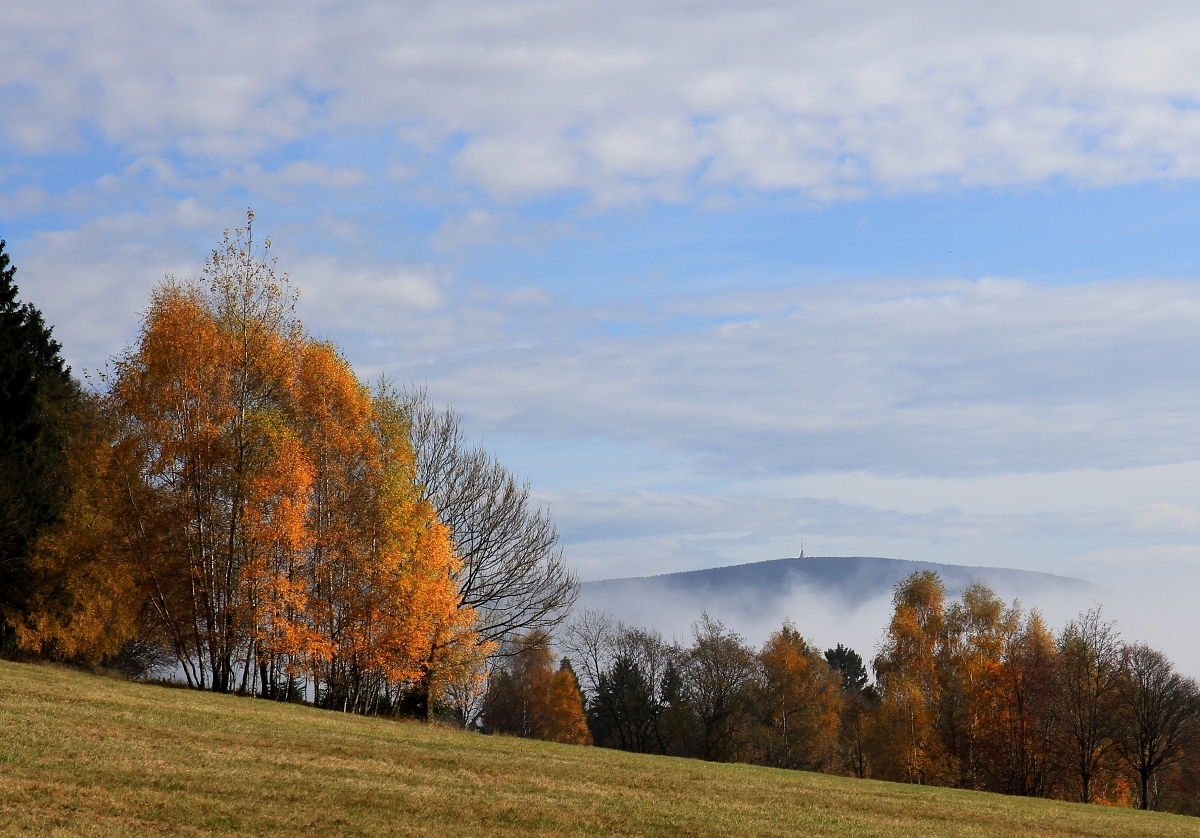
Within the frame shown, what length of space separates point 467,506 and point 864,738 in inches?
1769

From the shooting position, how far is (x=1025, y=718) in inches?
2324

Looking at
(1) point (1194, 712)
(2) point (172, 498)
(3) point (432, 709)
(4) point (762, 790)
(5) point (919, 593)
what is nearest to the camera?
(4) point (762, 790)

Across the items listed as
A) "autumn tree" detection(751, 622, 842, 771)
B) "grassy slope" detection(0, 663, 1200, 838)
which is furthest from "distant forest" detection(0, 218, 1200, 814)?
"autumn tree" detection(751, 622, 842, 771)

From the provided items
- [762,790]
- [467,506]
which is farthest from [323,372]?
[762,790]

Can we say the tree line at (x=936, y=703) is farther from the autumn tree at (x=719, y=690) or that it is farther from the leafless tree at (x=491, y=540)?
the leafless tree at (x=491, y=540)

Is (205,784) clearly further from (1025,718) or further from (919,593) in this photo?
(919,593)

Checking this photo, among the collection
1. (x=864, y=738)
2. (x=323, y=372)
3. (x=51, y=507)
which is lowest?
(x=864, y=738)

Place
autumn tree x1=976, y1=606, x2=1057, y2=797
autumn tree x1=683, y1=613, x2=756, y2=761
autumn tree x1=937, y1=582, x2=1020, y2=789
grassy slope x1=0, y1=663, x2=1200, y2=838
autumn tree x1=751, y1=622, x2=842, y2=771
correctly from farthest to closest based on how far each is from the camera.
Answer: autumn tree x1=751, y1=622, x2=842, y2=771 < autumn tree x1=683, y1=613, x2=756, y2=761 < autumn tree x1=937, y1=582, x2=1020, y2=789 < autumn tree x1=976, y1=606, x2=1057, y2=797 < grassy slope x1=0, y1=663, x2=1200, y2=838

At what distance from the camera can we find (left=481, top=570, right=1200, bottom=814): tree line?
5647cm

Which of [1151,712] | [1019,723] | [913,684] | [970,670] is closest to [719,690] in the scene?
[913,684]

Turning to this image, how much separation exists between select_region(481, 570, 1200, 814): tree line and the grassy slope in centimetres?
2962

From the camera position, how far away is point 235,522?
36781 mm

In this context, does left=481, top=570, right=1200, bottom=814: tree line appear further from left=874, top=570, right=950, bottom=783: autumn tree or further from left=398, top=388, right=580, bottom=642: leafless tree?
left=398, top=388, right=580, bottom=642: leafless tree

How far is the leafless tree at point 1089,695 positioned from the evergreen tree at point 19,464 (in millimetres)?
51559
